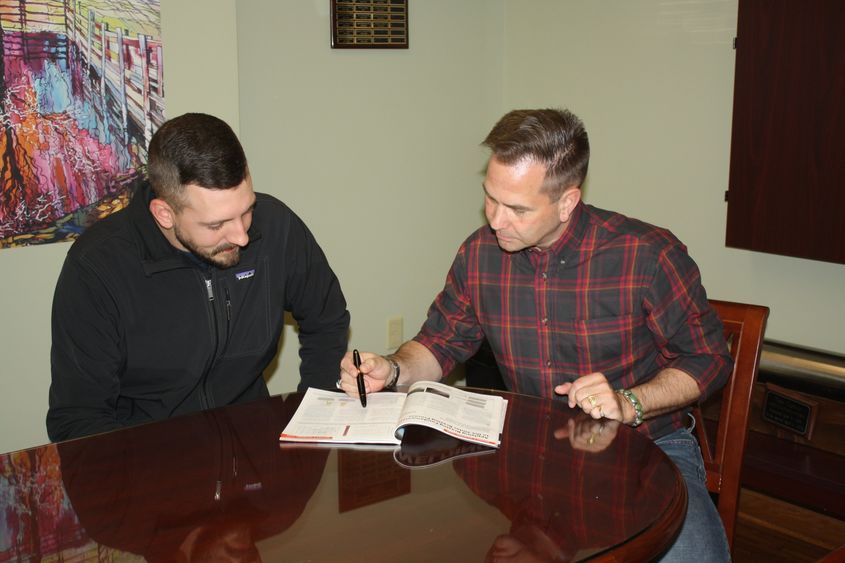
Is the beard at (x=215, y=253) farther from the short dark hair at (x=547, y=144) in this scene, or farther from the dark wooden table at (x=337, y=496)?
the short dark hair at (x=547, y=144)

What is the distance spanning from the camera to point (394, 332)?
394 cm

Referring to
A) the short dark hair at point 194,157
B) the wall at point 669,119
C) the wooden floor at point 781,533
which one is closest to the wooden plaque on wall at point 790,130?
the wall at point 669,119

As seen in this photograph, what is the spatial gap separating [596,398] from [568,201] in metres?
0.50

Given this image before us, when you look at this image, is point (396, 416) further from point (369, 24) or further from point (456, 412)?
point (369, 24)

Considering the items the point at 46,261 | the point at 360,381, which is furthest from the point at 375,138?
the point at 360,381

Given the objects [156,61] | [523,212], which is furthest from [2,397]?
[523,212]

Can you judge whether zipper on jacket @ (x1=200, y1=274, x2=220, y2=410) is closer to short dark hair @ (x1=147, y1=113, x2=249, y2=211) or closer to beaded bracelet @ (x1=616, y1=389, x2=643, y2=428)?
short dark hair @ (x1=147, y1=113, x2=249, y2=211)

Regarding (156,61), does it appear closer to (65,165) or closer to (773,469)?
(65,165)

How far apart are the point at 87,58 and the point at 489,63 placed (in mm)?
1945

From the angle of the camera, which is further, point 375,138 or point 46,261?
point 375,138

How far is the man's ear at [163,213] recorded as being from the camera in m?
2.04

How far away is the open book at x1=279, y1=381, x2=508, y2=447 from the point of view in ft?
5.61

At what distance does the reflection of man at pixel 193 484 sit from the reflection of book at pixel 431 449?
0.16 meters

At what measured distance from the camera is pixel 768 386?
3.00m
